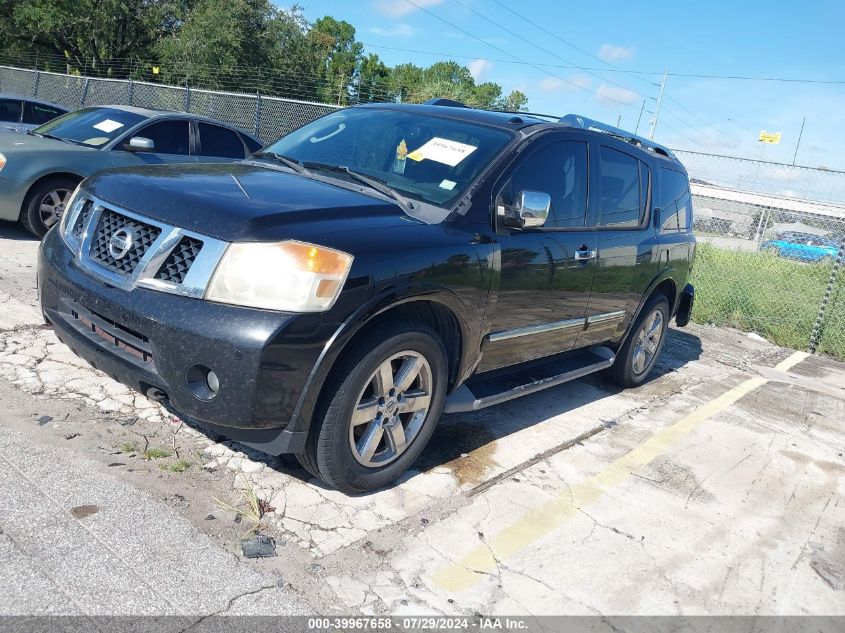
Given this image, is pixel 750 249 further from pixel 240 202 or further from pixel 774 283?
pixel 240 202

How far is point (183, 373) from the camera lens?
2689 millimetres

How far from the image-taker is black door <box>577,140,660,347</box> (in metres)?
4.55

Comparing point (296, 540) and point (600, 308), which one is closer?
point (296, 540)

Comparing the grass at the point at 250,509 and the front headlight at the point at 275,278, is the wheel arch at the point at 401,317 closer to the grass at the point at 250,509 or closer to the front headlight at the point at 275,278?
the front headlight at the point at 275,278

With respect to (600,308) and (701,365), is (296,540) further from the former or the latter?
(701,365)

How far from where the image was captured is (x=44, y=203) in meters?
7.23

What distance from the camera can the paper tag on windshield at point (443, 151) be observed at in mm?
3752

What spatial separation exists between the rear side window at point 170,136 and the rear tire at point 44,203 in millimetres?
996

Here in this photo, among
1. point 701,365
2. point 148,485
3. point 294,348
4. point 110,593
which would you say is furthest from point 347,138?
point 701,365

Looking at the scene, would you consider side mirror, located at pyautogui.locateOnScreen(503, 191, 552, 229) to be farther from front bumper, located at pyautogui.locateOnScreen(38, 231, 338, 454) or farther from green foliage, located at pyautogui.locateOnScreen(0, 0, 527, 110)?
green foliage, located at pyautogui.locateOnScreen(0, 0, 527, 110)

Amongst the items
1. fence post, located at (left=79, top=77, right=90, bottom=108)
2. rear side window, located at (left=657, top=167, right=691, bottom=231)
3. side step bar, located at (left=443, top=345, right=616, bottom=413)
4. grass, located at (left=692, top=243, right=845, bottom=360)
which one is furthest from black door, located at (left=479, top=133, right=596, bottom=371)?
fence post, located at (left=79, top=77, right=90, bottom=108)

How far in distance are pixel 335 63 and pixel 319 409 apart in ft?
277

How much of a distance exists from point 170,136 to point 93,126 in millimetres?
870

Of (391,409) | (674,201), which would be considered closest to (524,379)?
(391,409)
